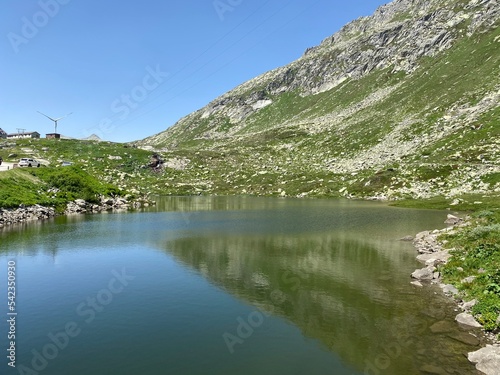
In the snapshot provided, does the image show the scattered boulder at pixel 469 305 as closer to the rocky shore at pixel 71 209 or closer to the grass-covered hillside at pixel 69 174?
the rocky shore at pixel 71 209

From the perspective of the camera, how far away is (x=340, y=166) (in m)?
155

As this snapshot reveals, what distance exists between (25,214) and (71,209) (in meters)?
14.7

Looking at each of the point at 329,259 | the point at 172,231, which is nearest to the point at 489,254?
the point at 329,259

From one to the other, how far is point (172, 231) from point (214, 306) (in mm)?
35852

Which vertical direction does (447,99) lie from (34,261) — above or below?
above

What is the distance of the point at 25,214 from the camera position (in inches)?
2844

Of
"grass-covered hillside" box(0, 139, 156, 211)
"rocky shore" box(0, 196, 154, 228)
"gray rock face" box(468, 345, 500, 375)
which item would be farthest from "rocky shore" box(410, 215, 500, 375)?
"grass-covered hillside" box(0, 139, 156, 211)

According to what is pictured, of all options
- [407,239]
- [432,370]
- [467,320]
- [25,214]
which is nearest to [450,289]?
[467,320]

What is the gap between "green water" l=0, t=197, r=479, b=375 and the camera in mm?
19406

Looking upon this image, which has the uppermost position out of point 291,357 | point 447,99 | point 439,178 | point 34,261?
point 447,99

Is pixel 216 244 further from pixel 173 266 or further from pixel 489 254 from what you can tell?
pixel 489 254

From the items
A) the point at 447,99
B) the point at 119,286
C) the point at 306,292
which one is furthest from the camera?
the point at 447,99

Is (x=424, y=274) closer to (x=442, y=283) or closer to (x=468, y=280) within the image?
(x=442, y=283)

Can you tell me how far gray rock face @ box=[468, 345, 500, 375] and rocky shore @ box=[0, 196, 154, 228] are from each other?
2882 inches
